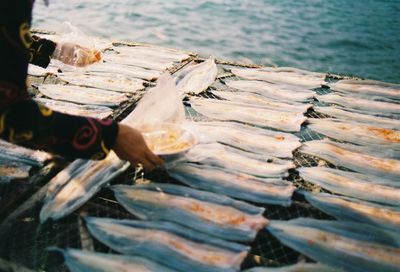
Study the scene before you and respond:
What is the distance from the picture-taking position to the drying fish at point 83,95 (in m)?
4.02

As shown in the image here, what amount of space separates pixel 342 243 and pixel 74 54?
331 centimetres

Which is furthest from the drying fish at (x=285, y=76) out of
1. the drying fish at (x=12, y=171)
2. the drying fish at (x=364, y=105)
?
the drying fish at (x=12, y=171)

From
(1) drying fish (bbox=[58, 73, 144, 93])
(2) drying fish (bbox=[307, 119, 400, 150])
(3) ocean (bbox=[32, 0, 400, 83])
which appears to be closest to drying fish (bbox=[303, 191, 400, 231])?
(2) drying fish (bbox=[307, 119, 400, 150])

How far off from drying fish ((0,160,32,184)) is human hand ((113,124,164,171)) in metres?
0.98

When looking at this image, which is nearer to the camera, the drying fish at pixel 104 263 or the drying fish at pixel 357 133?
the drying fish at pixel 104 263

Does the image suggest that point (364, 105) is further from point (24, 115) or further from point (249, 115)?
point (24, 115)

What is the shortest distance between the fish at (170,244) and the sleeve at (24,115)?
545 millimetres

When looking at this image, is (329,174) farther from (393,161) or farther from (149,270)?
(149,270)

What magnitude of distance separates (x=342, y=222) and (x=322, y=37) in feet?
36.4

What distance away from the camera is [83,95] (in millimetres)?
4172

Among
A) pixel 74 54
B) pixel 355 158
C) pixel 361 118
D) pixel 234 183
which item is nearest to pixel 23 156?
pixel 74 54

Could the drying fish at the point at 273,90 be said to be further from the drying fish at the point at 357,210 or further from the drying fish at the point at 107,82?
the drying fish at the point at 357,210

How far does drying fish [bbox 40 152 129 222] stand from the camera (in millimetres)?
2490

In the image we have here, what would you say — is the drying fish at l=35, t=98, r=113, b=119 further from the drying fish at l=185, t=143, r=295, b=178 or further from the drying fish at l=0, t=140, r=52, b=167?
the drying fish at l=185, t=143, r=295, b=178
